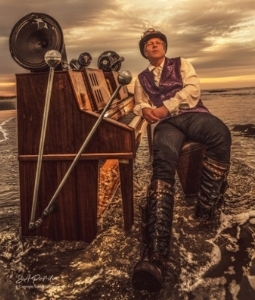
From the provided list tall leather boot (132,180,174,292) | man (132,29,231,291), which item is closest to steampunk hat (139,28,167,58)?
man (132,29,231,291)

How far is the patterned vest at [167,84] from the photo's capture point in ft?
10.3

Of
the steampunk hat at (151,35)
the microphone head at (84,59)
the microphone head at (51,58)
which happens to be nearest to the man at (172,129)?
the steampunk hat at (151,35)

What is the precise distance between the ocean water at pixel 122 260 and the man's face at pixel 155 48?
158 cm

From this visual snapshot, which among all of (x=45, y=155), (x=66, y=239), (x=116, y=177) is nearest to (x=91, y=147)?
(x=45, y=155)

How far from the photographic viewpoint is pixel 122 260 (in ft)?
8.08

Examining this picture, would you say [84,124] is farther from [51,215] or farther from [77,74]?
[51,215]

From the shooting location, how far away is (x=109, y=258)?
2494 millimetres

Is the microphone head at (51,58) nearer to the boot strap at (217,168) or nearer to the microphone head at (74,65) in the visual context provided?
the boot strap at (217,168)

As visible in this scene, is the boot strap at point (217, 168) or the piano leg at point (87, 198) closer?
the piano leg at point (87, 198)

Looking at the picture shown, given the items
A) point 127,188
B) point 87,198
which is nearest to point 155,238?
point 127,188

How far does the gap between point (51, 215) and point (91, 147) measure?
0.70 metres

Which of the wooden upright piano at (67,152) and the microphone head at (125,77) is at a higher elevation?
the microphone head at (125,77)

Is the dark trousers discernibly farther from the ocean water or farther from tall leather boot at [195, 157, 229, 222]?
the ocean water

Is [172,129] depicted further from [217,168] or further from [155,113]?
[217,168]
